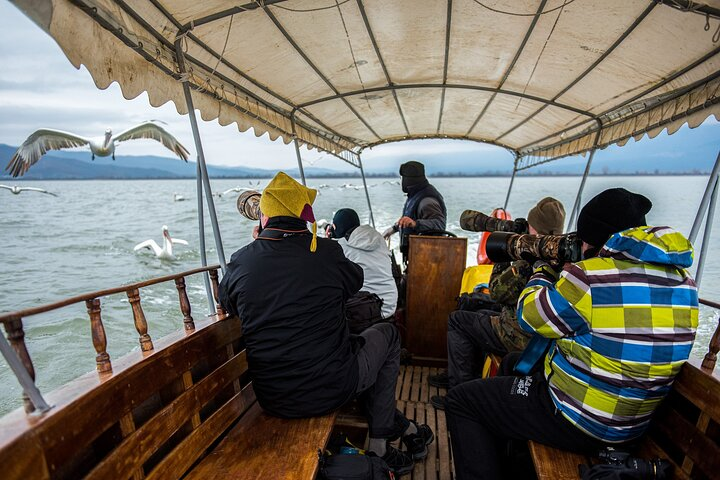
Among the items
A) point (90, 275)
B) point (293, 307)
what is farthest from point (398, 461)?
point (90, 275)

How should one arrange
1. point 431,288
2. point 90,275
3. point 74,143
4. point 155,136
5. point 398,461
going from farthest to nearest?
point 90,275 < point 155,136 < point 74,143 < point 431,288 < point 398,461

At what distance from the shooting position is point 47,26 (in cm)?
136

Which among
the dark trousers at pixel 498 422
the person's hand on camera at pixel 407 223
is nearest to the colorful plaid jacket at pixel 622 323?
the dark trousers at pixel 498 422

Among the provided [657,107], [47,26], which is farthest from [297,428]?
[657,107]

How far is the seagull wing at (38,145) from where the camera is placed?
8.30 feet

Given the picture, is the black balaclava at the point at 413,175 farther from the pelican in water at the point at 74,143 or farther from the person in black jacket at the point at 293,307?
the person in black jacket at the point at 293,307

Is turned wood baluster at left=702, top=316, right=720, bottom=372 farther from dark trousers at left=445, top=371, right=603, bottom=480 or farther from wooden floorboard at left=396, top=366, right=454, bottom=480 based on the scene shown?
wooden floorboard at left=396, top=366, right=454, bottom=480

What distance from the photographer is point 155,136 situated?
3.68 metres

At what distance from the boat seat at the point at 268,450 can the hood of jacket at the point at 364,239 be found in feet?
4.17

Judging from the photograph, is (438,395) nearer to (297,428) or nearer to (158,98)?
(297,428)

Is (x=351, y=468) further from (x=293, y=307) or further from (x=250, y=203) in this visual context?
(x=250, y=203)

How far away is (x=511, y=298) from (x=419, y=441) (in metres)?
0.98

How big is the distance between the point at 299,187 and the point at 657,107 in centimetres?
304

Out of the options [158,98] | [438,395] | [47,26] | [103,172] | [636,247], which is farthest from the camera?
[103,172]
